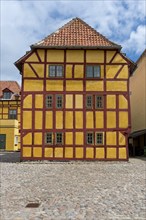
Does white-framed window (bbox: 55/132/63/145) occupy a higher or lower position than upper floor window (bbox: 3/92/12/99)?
lower

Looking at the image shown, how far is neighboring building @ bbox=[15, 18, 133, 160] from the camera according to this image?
23234 millimetres

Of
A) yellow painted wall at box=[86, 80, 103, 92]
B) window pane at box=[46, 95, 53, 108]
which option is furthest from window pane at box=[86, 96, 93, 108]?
window pane at box=[46, 95, 53, 108]

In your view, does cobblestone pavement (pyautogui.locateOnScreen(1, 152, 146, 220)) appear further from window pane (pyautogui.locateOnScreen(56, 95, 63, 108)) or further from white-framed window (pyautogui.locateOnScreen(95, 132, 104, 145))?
window pane (pyautogui.locateOnScreen(56, 95, 63, 108))

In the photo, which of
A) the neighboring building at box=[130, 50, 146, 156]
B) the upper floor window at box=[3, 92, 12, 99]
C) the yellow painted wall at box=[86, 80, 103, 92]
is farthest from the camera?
the upper floor window at box=[3, 92, 12, 99]

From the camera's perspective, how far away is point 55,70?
2416 centimetres

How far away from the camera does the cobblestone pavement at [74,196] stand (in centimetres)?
847

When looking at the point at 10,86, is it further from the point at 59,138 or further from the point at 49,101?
the point at 59,138

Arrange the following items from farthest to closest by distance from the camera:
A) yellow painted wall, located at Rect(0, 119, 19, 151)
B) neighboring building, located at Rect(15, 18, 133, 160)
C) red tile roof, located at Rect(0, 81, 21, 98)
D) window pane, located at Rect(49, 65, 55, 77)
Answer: red tile roof, located at Rect(0, 81, 21, 98) < yellow painted wall, located at Rect(0, 119, 19, 151) < window pane, located at Rect(49, 65, 55, 77) < neighboring building, located at Rect(15, 18, 133, 160)

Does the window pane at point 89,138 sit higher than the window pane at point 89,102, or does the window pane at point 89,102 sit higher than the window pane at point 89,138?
the window pane at point 89,102

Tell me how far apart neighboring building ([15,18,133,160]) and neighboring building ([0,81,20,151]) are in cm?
1859

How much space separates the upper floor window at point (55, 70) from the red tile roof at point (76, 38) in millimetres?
1601

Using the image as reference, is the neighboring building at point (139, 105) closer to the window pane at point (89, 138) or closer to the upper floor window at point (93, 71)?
the window pane at point (89, 138)

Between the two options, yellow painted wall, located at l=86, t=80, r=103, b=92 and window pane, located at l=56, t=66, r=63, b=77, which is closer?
yellow painted wall, located at l=86, t=80, r=103, b=92

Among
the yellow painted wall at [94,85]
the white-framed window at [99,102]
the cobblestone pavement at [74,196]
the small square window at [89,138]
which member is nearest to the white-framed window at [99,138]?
the small square window at [89,138]
